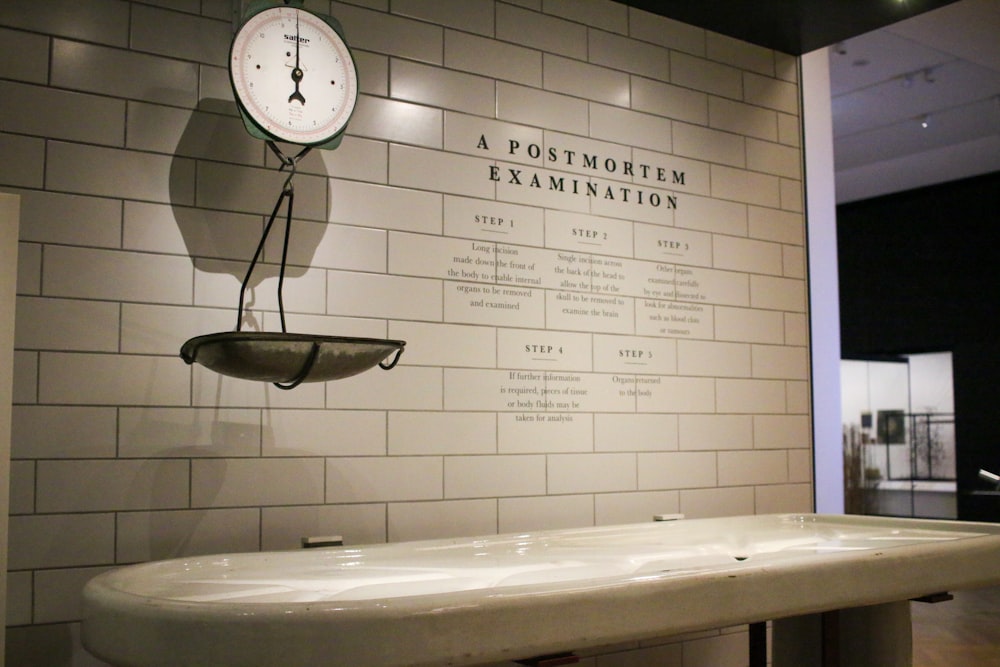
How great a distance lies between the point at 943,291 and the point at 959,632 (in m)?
3.61

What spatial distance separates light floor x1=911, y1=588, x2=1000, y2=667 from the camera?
171 inches

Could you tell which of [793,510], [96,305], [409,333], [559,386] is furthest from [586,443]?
[96,305]

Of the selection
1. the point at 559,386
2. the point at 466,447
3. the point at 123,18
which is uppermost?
the point at 123,18

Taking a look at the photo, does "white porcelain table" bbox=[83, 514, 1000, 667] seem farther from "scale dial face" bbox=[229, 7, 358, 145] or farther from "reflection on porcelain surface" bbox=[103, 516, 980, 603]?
"scale dial face" bbox=[229, 7, 358, 145]

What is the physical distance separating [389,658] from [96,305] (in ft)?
4.53

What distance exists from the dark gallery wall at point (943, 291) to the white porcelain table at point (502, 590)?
5269 mm

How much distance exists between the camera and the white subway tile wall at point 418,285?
2.36 meters

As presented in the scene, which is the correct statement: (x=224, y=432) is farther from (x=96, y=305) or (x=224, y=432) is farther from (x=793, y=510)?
(x=793, y=510)

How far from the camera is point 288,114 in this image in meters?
2.42

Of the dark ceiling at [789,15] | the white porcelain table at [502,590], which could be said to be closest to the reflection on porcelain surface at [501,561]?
the white porcelain table at [502,590]

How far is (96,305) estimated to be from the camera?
2393 millimetres

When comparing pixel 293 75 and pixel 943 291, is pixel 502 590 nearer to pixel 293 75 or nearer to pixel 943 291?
pixel 293 75

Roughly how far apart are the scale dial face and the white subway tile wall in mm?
271

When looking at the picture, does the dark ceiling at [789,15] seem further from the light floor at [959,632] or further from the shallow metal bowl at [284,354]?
the light floor at [959,632]
